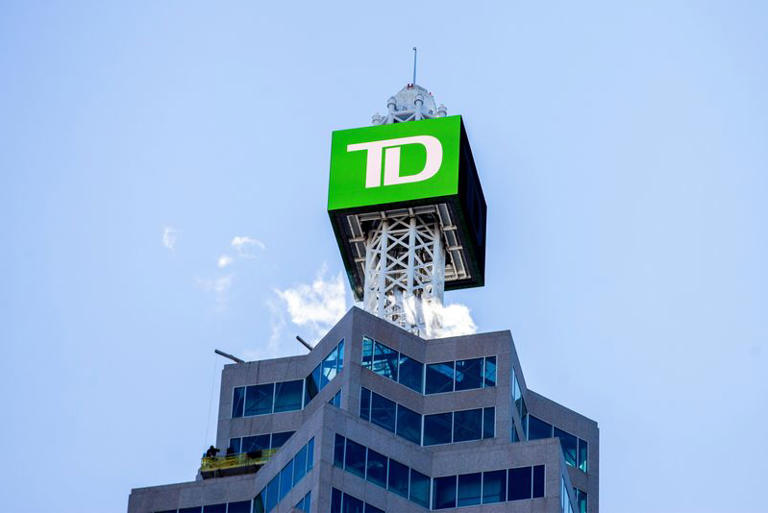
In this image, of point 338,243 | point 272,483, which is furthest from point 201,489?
point 338,243

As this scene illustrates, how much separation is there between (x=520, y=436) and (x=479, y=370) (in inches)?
187

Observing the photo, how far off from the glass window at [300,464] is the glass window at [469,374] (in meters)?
12.3

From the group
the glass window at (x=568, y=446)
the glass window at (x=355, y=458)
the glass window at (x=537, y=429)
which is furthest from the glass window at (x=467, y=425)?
the glass window at (x=568, y=446)

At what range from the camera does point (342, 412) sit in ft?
403

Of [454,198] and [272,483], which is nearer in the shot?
[272,483]

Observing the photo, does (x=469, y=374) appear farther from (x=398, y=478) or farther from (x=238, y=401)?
(x=238, y=401)

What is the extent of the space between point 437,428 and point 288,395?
1055 cm

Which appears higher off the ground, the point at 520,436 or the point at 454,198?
the point at 454,198

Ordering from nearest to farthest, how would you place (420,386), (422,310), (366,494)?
(366,494) → (420,386) → (422,310)

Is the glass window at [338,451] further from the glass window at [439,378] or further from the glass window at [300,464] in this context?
the glass window at [439,378]

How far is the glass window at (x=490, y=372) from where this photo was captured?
130 m

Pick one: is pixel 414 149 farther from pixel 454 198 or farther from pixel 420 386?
pixel 420 386

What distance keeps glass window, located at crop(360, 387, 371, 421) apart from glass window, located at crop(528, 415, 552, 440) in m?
13.1

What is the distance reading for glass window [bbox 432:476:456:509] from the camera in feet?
405
